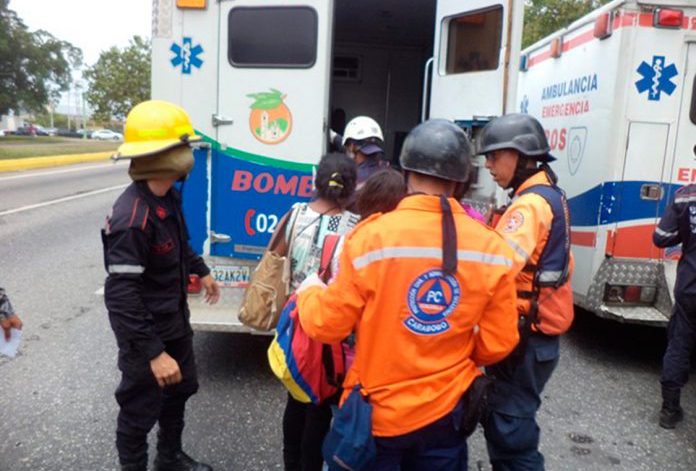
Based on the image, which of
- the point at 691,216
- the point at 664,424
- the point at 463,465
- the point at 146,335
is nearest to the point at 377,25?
the point at 691,216

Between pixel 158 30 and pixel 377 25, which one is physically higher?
pixel 377 25

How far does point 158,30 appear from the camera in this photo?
447 cm

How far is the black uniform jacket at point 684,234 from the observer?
4.25 metres

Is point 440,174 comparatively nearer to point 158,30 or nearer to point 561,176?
point 158,30

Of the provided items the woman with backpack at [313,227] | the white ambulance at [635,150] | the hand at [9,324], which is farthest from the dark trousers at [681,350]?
the hand at [9,324]

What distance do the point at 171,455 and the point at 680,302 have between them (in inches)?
132

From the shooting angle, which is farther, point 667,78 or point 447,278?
point 667,78

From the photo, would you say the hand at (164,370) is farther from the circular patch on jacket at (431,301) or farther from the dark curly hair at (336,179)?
the circular patch on jacket at (431,301)

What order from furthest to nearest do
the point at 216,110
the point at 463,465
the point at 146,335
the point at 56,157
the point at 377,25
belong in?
the point at 56,157 → the point at 377,25 → the point at 216,110 → the point at 146,335 → the point at 463,465

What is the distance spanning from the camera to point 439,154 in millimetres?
2193

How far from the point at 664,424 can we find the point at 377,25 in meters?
5.36

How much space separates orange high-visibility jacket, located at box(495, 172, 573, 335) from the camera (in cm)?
277

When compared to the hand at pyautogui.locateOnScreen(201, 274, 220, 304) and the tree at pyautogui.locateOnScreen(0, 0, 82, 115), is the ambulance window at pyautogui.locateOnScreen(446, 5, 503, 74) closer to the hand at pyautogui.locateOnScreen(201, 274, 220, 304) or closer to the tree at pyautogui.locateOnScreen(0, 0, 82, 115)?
the hand at pyautogui.locateOnScreen(201, 274, 220, 304)

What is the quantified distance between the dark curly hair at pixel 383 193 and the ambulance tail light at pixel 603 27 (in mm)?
3646
